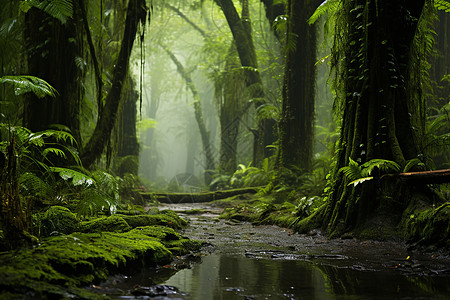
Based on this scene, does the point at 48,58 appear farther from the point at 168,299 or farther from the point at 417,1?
the point at 417,1

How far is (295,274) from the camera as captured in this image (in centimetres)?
326

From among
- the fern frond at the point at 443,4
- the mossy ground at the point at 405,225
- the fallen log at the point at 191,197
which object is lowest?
the fallen log at the point at 191,197

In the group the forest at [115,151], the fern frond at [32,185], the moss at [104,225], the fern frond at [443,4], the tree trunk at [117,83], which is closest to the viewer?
the forest at [115,151]

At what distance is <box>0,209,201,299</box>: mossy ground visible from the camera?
2064mm

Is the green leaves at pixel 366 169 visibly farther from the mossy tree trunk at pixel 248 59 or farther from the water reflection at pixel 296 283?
the mossy tree trunk at pixel 248 59

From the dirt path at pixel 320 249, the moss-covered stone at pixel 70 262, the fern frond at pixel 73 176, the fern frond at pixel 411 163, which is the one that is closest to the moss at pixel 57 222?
the moss-covered stone at pixel 70 262

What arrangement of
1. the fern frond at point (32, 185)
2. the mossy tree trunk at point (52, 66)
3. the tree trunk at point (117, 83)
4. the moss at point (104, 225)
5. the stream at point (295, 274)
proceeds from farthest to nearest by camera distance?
the tree trunk at point (117, 83) < the mossy tree trunk at point (52, 66) < the fern frond at point (32, 185) < the moss at point (104, 225) < the stream at point (295, 274)

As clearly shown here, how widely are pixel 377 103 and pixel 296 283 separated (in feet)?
11.0

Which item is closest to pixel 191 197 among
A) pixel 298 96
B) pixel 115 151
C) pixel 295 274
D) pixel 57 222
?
pixel 298 96

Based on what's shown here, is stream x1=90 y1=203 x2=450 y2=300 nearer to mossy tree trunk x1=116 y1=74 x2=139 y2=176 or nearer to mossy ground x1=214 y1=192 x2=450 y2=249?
mossy ground x1=214 y1=192 x2=450 y2=249

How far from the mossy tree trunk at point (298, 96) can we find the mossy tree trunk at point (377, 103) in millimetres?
4841

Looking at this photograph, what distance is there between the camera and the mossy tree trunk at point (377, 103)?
206 inches

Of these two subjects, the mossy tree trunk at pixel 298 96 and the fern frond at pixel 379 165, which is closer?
the fern frond at pixel 379 165

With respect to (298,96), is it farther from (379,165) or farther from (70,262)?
(70,262)
